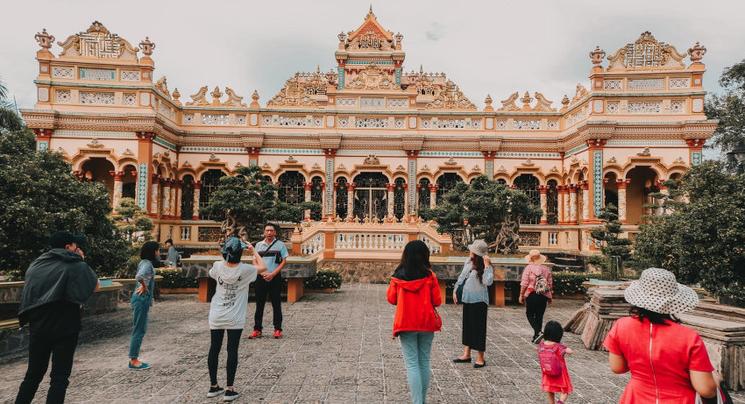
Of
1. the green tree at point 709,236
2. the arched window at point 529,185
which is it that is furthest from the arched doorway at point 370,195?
the green tree at point 709,236

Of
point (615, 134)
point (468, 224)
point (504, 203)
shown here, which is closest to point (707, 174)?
point (504, 203)

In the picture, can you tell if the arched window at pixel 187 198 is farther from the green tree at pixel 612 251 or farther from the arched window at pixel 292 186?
the green tree at pixel 612 251

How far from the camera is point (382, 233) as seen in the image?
1478 centimetres

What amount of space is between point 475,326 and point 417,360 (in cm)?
190

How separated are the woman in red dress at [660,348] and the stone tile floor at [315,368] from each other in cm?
233

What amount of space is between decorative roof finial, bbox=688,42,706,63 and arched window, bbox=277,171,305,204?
645 inches

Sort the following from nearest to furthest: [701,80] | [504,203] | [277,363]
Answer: [277,363] < [504,203] < [701,80]

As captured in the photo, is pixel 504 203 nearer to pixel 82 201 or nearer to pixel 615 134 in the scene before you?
pixel 615 134

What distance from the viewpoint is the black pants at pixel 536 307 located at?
7012 mm

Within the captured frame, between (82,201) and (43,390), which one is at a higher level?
(82,201)

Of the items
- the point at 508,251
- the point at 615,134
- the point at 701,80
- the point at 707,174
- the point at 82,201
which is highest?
the point at 701,80

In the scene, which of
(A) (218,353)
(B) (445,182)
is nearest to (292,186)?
(B) (445,182)

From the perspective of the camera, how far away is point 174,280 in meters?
12.3

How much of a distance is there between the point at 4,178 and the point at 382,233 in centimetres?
989
